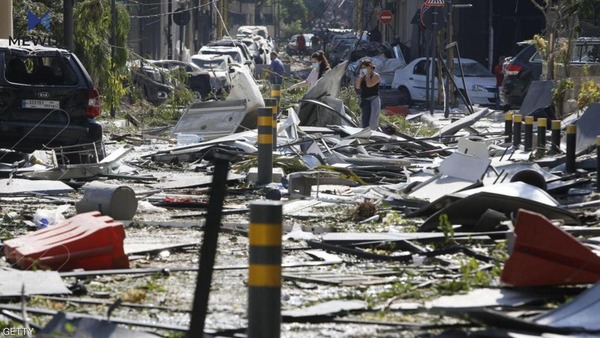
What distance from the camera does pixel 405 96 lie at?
38000mm

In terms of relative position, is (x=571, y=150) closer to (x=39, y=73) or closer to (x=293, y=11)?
(x=39, y=73)

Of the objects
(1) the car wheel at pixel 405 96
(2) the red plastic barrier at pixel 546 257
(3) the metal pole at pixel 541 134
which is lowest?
(1) the car wheel at pixel 405 96

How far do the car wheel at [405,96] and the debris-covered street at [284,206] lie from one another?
663 cm

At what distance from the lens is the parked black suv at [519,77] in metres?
30.5

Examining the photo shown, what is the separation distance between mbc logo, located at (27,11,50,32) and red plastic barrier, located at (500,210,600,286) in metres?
19.4

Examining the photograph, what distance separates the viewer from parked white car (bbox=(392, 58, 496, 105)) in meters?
36.6

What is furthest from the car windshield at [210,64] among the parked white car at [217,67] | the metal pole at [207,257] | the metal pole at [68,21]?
the metal pole at [207,257]

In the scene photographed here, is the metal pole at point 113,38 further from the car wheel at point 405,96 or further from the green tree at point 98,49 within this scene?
the car wheel at point 405,96

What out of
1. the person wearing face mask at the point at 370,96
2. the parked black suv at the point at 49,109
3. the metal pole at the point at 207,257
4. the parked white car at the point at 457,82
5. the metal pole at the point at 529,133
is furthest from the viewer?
the parked white car at the point at 457,82

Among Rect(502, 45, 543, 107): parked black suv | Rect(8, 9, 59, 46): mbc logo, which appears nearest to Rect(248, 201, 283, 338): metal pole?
Result: Rect(8, 9, 59, 46): mbc logo

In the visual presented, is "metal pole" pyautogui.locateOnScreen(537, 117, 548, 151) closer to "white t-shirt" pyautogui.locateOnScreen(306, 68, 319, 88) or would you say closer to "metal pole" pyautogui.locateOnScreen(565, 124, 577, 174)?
"metal pole" pyautogui.locateOnScreen(565, 124, 577, 174)

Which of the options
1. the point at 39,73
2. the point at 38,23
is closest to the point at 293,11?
the point at 38,23

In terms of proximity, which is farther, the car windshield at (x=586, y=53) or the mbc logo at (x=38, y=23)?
the car windshield at (x=586, y=53)

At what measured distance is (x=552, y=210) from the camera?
34.0 feet
